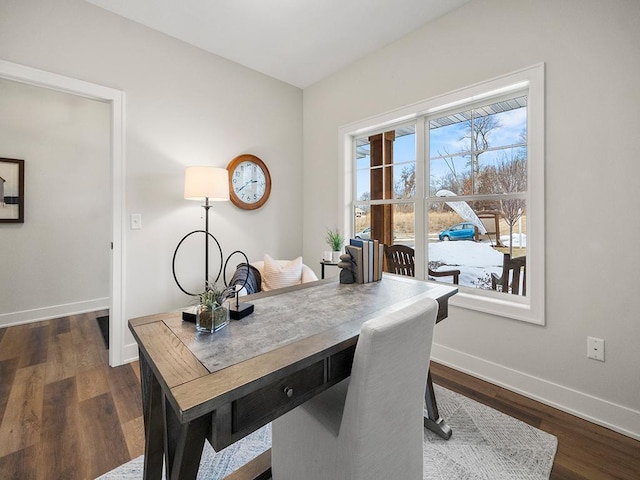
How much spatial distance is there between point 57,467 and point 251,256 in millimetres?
2161

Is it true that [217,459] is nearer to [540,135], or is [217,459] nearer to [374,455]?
[374,455]

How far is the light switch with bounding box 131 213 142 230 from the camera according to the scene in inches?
101

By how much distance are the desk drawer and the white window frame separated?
1757 mm

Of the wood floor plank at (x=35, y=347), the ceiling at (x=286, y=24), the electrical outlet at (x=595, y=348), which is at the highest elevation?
the ceiling at (x=286, y=24)

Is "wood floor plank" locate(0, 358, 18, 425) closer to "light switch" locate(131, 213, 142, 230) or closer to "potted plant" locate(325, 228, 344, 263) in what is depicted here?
"light switch" locate(131, 213, 142, 230)

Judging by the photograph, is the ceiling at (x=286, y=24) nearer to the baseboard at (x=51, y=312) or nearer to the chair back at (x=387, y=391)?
the chair back at (x=387, y=391)

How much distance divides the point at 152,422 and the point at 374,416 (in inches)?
33.7

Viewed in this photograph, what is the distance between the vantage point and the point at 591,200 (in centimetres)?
181

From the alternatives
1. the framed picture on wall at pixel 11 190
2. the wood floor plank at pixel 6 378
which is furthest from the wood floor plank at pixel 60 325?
the framed picture on wall at pixel 11 190

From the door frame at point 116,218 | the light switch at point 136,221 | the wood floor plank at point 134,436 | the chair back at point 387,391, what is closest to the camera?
the chair back at point 387,391

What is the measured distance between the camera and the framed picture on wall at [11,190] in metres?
3.37

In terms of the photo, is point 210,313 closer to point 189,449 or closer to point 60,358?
point 189,449

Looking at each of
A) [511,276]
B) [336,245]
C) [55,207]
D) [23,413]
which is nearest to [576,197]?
[511,276]

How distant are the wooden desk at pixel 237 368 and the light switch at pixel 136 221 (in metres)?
1.68
